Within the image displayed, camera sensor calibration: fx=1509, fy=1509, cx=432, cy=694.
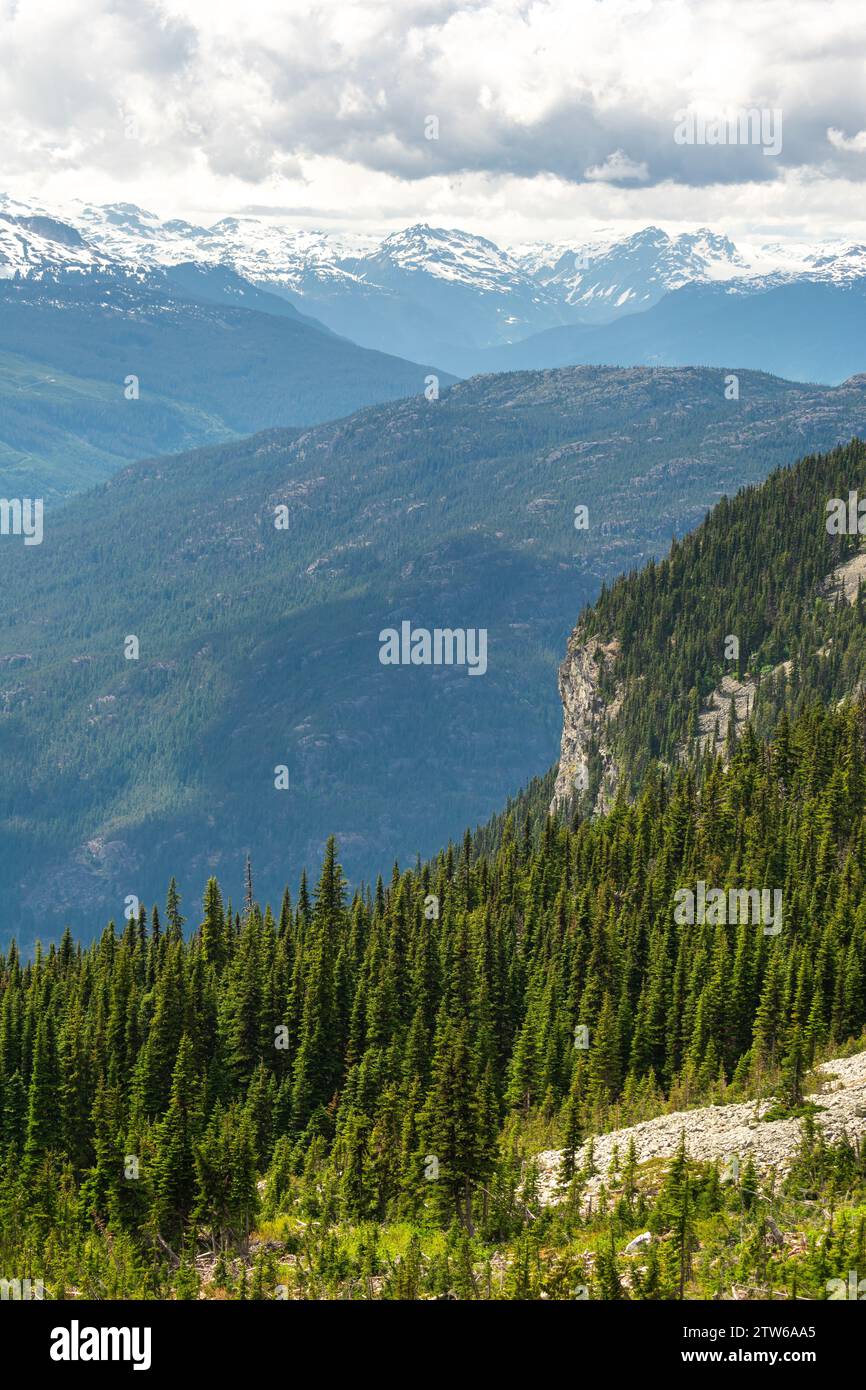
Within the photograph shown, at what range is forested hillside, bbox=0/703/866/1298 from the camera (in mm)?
61062

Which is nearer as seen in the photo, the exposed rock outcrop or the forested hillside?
the forested hillside

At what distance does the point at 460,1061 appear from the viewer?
7669 centimetres

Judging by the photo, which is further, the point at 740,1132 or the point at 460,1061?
the point at 460,1061

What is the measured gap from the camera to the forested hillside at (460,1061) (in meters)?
61.1

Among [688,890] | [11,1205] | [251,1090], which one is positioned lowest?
[11,1205]

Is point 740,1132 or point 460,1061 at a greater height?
point 460,1061

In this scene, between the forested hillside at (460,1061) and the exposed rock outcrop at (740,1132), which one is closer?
the forested hillside at (460,1061)
